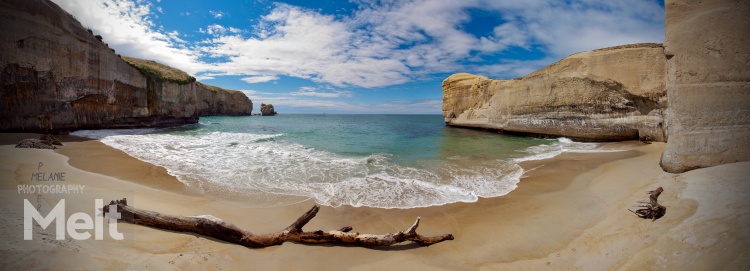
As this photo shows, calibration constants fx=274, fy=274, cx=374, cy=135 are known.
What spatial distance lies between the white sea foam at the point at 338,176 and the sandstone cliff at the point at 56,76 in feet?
22.4

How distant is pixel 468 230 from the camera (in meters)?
4.71

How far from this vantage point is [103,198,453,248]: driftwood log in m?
3.75

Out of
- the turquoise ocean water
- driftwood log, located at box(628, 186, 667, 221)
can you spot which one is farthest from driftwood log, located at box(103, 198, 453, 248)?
driftwood log, located at box(628, 186, 667, 221)

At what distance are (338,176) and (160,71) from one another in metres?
28.1

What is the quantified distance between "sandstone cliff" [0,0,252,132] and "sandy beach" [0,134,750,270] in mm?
9980

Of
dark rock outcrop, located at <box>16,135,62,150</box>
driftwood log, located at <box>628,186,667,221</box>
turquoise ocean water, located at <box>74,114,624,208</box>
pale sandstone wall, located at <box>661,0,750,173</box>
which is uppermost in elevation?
pale sandstone wall, located at <box>661,0,750,173</box>

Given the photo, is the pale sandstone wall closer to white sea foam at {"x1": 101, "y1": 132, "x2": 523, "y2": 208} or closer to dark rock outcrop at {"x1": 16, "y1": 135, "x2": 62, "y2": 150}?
white sea foam at {"x1": 101, "y1": 132, "x2": 523, "y2": 208}

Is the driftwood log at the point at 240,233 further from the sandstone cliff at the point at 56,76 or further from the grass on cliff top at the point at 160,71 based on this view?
the grass on cliff top at the point at 160,71

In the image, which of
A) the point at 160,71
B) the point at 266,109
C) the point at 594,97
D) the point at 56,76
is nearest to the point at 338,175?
the point at 56,76

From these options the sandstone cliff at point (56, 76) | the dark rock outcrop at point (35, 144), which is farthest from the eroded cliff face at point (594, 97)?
the sandstone cliff at point (56, 76)

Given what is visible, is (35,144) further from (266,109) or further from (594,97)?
(266,109)

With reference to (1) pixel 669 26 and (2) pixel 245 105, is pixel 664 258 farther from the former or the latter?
(2) pixel 245 105

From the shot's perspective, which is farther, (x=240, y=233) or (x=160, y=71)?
(x=160, y=71)

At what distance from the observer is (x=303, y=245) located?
3918 mm
